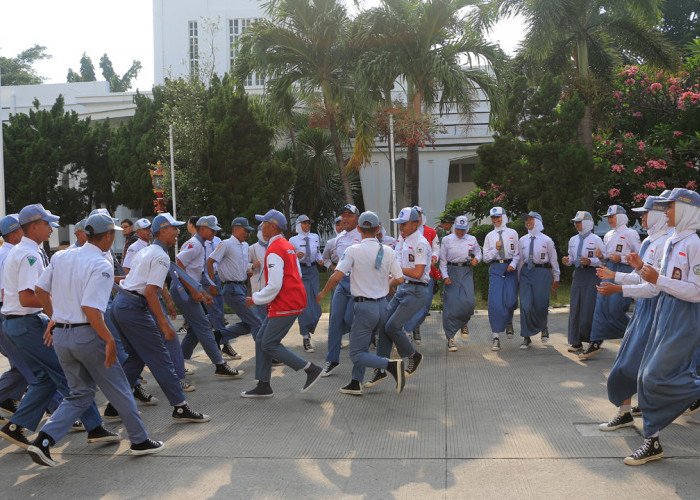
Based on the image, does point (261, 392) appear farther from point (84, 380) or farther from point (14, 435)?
point (14, 435)

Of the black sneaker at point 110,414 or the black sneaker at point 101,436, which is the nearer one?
the black sneaker at point 101,436

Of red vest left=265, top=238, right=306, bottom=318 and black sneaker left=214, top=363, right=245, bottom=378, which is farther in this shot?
black sneaker left=214, top=363, right=245, bottom=378

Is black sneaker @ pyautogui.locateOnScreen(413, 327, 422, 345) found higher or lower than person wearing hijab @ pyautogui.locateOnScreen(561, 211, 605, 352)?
lower

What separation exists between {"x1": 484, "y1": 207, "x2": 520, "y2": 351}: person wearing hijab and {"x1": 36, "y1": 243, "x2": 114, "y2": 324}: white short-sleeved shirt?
20.4 ft

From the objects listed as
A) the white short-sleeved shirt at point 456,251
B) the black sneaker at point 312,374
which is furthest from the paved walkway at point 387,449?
the white short-sleeved shirt at point 456,251

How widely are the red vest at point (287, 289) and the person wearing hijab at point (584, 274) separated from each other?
388 cm

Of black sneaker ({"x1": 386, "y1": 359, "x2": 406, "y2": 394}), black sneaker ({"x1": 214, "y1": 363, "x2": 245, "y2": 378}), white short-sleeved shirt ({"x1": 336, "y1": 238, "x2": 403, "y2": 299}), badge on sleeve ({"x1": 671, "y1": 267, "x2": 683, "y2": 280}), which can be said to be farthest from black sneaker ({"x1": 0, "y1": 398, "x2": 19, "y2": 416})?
badge on sleeve ({"x1": 671, "y1": 267, "x2": 683, "y2": 280})

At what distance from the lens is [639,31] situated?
19891mm

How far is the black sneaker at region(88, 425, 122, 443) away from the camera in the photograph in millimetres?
6004

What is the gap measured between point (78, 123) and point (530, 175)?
14697mm

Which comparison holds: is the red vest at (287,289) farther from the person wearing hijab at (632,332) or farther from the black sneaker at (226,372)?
the person wearing hijab at (632,332)

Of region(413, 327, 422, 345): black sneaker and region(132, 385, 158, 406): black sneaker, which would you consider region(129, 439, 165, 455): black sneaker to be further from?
region(413, 327, 422, 345): black sneaker

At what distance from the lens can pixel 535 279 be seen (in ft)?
33.1

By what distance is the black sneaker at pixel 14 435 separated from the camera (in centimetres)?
571
